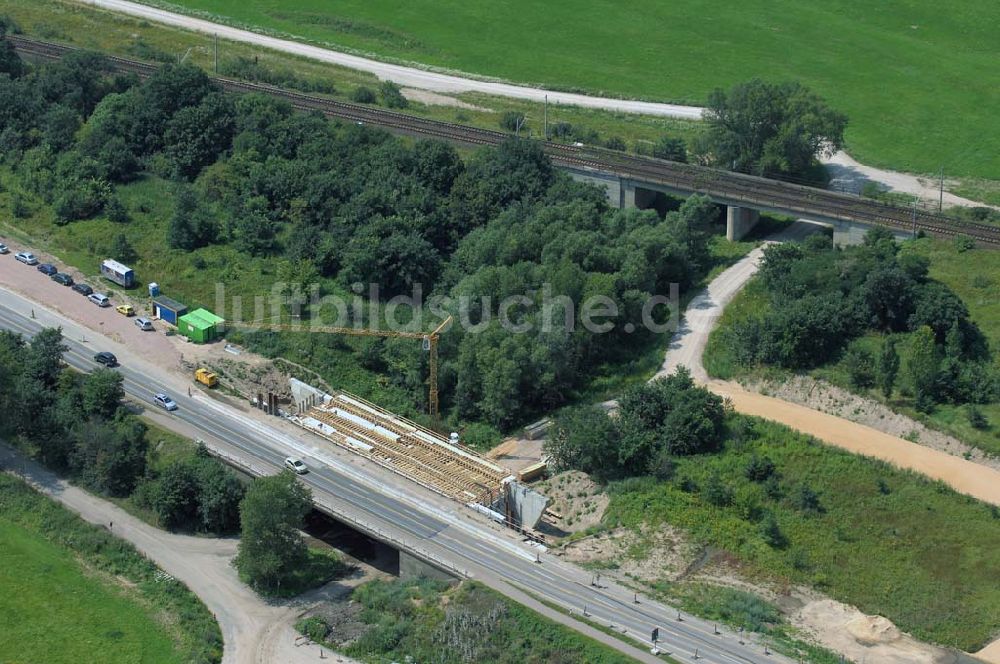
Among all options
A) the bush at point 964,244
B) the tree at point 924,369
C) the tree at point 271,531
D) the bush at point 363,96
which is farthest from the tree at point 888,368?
the bush at point 363,96

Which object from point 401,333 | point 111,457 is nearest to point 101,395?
point 111,457

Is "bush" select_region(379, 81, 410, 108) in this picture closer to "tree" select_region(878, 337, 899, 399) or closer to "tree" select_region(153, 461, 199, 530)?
"tree" select_region(153, 461, 199, 530)

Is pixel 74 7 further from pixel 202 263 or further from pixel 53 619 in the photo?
pixel 53 619

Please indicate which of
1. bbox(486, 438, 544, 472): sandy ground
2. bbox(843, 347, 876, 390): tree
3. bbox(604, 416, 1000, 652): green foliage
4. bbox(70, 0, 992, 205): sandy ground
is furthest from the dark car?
bbox(70, 0, 992, 205): sandy ground

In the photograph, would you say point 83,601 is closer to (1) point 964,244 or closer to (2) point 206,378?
(2) point 206,378

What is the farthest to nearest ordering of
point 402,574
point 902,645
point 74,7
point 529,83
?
point 74,7 < point 529,83 < point 402,574 < point 902,645

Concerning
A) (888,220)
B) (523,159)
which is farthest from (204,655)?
(888,220)
